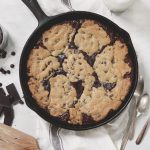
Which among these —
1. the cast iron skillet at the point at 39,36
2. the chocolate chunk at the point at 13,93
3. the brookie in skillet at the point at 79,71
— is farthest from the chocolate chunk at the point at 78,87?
the chocolate chunk at the point at 13,93

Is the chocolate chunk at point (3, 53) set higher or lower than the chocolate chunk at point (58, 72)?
higher

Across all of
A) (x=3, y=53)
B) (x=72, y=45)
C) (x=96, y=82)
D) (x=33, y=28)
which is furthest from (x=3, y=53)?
(x=96, y=82)

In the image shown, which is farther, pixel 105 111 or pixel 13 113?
pixel 13 113

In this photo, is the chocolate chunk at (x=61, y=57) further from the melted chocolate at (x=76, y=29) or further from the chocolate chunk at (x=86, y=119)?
the chocolate chunk at (x=86, y=119)

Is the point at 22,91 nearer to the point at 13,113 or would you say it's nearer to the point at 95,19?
the point at 13,113

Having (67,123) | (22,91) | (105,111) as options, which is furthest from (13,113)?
(105,111)
